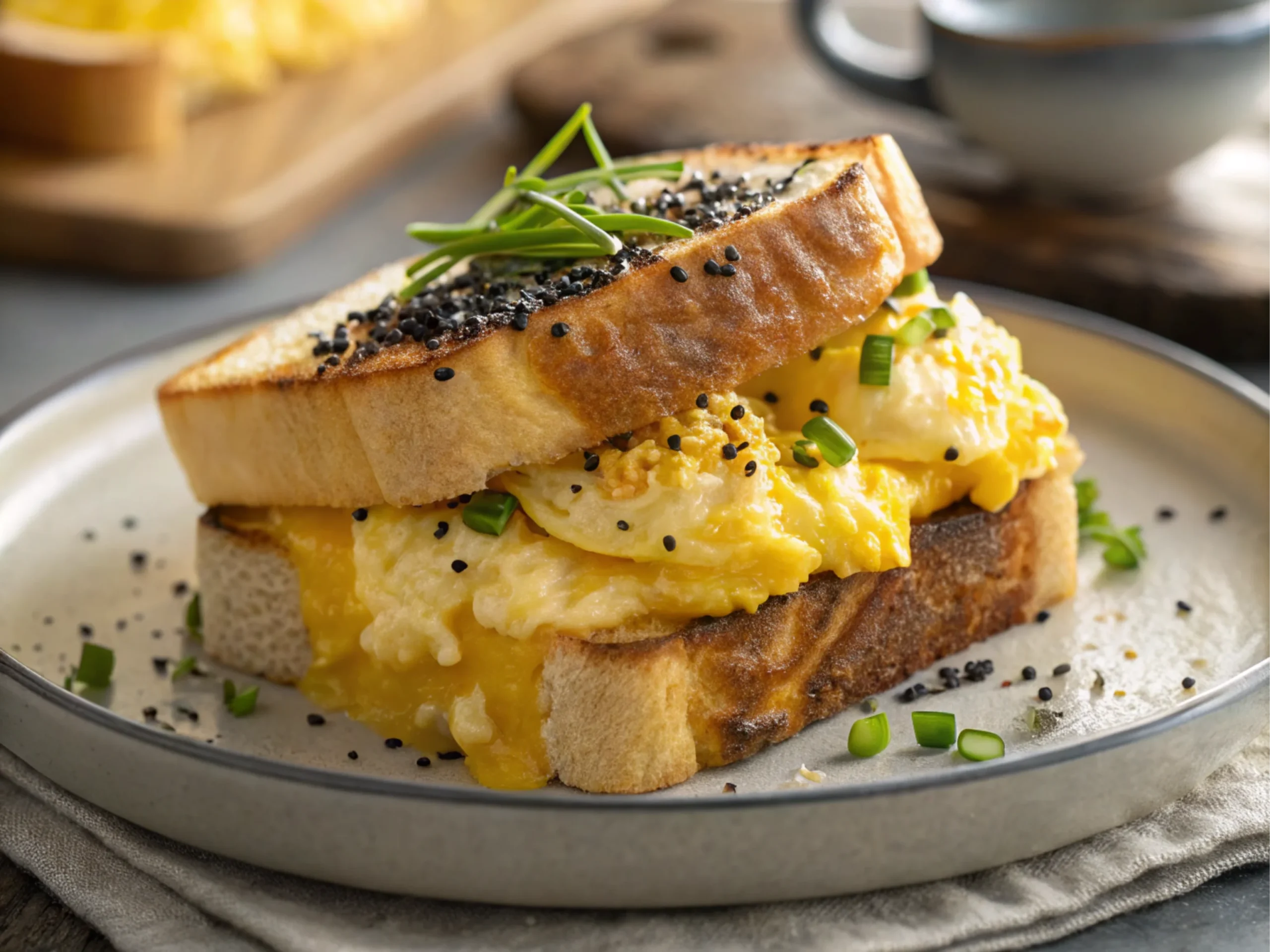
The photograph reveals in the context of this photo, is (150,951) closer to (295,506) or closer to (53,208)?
(295,506)

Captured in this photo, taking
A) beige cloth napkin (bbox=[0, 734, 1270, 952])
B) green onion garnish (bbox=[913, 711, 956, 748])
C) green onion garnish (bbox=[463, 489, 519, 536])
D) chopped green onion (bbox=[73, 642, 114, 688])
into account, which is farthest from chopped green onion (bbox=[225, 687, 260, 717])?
green onion garnish (bbox=[913, 711, 956, 748])

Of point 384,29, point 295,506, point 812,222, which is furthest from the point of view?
point 384,29

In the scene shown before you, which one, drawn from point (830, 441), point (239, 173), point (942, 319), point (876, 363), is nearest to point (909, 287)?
point (942, 319)

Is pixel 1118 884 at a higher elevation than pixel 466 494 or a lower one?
lower

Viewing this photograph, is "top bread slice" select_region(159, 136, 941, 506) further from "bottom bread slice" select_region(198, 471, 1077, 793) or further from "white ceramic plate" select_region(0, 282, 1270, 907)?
"white ceramic plate" select_region(0, 282, 1270, 907)

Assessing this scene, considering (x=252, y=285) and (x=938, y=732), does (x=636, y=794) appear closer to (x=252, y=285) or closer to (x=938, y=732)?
(x=938, y=732)

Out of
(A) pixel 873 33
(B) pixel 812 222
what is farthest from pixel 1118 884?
(A) pixel 873 33
